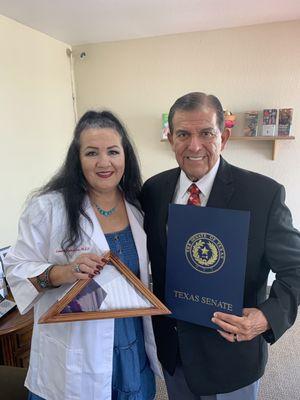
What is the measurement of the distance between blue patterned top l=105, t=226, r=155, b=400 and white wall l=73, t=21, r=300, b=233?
240 cm

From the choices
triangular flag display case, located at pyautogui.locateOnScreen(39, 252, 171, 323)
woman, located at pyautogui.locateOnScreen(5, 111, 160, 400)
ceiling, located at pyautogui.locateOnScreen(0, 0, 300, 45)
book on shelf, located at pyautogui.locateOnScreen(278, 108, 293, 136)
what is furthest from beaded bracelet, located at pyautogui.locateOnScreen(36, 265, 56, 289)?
book on shelf, located at pyautogui.locateOnScreen(278, 108, 293, 136)

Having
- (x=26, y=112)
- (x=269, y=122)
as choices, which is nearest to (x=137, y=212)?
(x=26, y=112)

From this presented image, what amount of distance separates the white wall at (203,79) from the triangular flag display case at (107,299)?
259 cm

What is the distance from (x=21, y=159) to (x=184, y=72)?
1892 mm

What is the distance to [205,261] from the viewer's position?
1.00 metres

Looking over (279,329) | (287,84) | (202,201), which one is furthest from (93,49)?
(279,329)

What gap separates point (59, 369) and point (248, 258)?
782 mm

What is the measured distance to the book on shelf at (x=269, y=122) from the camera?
298cm

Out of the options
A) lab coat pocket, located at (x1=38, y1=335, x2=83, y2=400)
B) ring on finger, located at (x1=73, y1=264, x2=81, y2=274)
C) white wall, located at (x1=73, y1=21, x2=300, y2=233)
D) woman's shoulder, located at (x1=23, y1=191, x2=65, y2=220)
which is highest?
white wall, located at (x1=73, y1=21, x2=300, y2=233)

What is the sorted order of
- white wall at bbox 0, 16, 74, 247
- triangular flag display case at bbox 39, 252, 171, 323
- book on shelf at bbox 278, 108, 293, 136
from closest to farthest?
1. triangular flag display case at bbox 39, 252, 171, 323
2. white wall at bbox 0, 16, 74, 247
3. book on shelf at bbox 278, 108, 293, 136

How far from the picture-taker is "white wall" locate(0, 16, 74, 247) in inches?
105

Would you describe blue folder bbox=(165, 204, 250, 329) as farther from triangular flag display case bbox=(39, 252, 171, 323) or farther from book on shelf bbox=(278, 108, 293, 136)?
book on shelf bbox=(278, 108, 293, 136)

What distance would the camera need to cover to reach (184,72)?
3.25 m

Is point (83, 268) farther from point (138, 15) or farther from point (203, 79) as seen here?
point (203, 79)
